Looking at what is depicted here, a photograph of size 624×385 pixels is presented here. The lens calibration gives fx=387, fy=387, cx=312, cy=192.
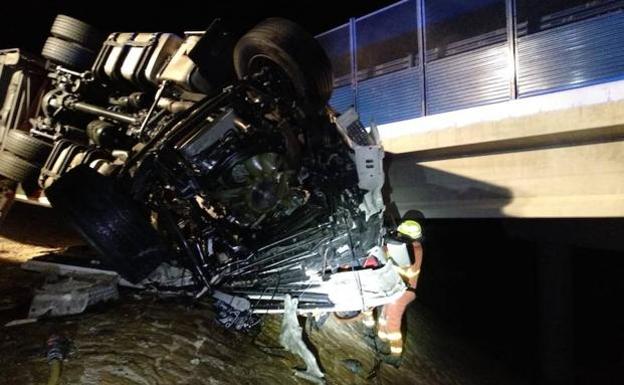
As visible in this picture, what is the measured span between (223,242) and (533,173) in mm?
3599

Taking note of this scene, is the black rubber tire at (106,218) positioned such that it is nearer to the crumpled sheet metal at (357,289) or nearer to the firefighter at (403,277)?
the crumpled sheet metal at (357,289)

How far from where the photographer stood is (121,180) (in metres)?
3.29

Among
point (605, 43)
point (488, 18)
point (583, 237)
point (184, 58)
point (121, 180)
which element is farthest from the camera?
point (583, 237)

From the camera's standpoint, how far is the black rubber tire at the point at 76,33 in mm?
5473

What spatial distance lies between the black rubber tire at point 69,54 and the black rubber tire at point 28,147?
1.16m

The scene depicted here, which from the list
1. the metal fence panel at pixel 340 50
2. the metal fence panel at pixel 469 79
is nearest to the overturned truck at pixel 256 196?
the metal fence panel at pixel 469 79

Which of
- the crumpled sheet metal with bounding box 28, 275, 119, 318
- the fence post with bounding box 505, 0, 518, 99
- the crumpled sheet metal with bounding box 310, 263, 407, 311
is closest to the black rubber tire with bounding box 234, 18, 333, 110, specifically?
the crumpled sheet metal with bounding box 310, 263, 407, 311

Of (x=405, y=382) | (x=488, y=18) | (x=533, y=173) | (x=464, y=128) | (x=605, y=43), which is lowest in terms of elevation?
(x=405, y=382)

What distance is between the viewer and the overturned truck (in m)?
3.12

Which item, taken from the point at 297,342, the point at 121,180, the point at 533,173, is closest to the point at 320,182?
the point at 297,342

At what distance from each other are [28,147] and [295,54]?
4.11 meters

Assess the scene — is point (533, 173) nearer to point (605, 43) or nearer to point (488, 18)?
point (605, 43)

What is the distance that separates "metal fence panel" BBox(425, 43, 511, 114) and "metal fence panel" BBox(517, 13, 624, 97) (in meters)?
0.20

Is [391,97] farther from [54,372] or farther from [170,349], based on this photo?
[54,372]
